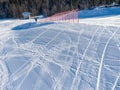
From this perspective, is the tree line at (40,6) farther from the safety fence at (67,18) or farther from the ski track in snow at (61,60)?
the ski track in snow at (61,60)

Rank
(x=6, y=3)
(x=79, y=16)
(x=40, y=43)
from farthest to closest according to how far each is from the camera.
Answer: (x=6, y=3) < (x=79, y=16) < (x=40, y=43)

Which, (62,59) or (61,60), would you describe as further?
(62,59)

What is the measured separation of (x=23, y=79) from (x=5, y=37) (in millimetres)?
6633

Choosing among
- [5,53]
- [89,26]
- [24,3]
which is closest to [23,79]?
[5,53]

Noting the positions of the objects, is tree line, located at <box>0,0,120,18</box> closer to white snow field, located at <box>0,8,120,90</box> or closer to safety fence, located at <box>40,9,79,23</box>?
safety fence, located at <box>40,9,79,23</box>

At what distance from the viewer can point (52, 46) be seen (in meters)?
11.7

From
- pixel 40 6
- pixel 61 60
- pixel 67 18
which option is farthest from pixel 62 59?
pixel 40 6

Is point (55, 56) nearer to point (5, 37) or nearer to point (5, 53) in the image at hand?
point (5, 53)

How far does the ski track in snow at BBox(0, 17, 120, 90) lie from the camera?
7.86m

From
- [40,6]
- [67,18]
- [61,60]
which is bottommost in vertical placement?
[61,60]

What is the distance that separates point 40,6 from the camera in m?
31.3

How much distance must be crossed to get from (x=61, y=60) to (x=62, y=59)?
0.11 meters

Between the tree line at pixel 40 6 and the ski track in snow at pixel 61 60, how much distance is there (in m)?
15.7

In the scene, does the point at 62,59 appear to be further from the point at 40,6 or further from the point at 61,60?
the point at 40,6
